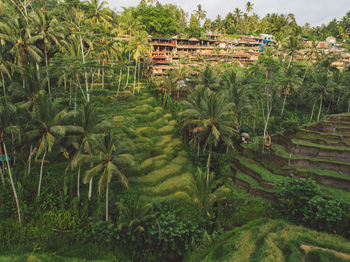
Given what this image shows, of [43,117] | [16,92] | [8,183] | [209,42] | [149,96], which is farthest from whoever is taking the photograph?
[209,42]

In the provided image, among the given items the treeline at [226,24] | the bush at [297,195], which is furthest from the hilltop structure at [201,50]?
the bush at [297,195]

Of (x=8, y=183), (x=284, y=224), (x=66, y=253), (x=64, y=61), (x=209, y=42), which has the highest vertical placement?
(x=209, y=42)

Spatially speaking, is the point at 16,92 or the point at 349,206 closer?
the point at 349,206

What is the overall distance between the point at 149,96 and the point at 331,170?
25.3 m

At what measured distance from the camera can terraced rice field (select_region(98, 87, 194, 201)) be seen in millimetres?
19641

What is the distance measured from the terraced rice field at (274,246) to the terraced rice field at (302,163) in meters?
3.84

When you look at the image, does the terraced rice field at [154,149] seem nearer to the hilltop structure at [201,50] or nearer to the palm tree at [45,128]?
the palm tree at [45,128]

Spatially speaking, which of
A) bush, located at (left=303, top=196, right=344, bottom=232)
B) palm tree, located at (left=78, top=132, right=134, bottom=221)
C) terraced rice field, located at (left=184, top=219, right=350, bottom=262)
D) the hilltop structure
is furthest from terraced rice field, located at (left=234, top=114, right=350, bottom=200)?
the hilltop structure

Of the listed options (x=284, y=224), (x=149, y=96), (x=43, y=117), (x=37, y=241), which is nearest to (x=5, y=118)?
(x=43, y=117)

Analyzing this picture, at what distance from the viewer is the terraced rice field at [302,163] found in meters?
19.2

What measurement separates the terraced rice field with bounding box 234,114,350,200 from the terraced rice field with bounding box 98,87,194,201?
19.4 feet

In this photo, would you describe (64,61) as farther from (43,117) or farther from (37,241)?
(37,241)

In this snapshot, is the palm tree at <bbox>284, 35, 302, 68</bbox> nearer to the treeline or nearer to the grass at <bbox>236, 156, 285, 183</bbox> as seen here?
the treeline

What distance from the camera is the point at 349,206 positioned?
51.4ft
